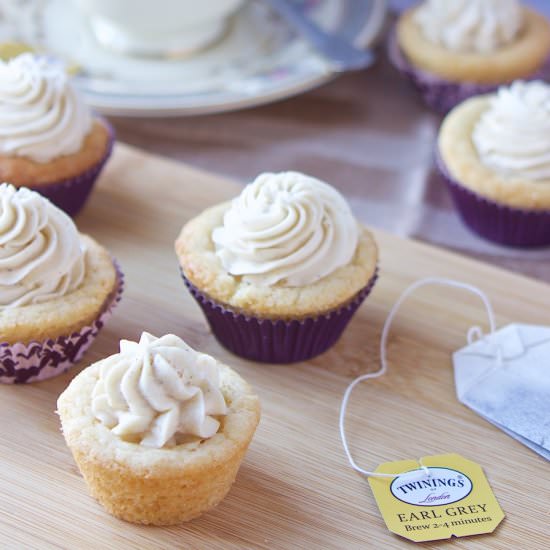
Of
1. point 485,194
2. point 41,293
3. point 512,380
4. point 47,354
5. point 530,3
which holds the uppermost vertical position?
point 530,3

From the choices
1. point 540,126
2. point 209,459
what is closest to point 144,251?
point 209,459

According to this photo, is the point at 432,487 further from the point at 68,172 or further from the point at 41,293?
the point at 68,172

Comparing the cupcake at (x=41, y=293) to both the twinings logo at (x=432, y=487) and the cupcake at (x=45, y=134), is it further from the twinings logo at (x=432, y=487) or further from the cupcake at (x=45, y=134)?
the twinings logo at (x=432, y=487)

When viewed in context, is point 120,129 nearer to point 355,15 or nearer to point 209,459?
point 355,15

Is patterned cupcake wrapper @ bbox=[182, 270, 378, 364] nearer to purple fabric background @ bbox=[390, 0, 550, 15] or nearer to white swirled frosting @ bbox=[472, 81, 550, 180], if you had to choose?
white swirled frosting @ bbox=[472, 81, 550, 180]

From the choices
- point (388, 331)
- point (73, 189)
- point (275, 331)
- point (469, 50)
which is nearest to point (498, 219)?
point (388, 331)

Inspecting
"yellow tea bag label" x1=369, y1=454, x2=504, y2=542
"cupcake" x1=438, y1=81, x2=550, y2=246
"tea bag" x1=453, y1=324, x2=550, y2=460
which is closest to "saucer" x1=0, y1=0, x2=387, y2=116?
"cupcake" x1=438, y1=81, x2=550, y2=246
